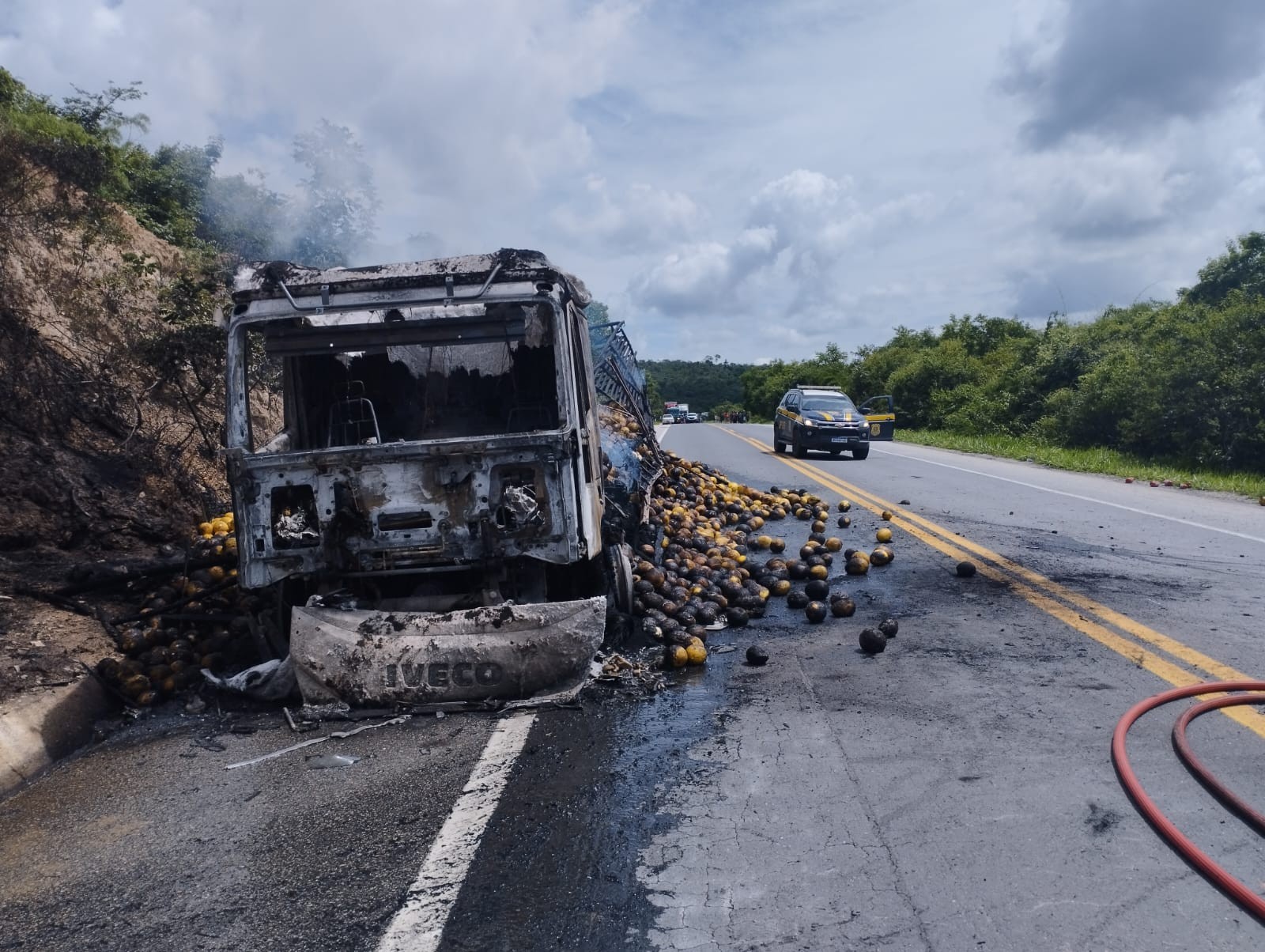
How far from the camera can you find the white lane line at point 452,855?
3.00m

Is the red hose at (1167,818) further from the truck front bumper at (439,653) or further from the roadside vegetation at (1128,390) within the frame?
the roadside vegetation at (1128,390)

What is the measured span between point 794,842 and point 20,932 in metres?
2.61

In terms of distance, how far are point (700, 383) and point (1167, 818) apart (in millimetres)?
160721

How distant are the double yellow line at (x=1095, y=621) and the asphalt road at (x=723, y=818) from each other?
42mm

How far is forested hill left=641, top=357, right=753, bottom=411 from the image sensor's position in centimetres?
15050

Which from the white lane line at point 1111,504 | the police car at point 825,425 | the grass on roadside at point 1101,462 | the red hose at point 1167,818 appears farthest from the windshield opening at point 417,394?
the police car at point 825,425

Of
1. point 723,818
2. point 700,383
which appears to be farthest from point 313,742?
point 700,383

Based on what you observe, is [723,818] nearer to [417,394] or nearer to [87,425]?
[417,394]

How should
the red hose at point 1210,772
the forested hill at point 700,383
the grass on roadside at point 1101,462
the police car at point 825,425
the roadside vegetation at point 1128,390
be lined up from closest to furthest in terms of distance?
the red hose at point 1210,772 < the grass on roadside at point 1101,462 < the roadside vegetation at point 1128,390 < the police car at point 825,425 < the forested hill at point 700,383

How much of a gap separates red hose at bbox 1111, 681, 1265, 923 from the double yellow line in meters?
0.20

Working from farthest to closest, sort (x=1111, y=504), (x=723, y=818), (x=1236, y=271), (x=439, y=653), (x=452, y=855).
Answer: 1. (x=1236, y=271)
2. (x=1111, y=504)
3. (x=439, y=653)
4. (x=723, y=818)
5. (x=452, y=855)

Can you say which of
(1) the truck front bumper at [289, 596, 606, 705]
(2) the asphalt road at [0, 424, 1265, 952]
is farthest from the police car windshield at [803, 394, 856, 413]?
(1) the truck front bumper at [289, 596, 606, 705]

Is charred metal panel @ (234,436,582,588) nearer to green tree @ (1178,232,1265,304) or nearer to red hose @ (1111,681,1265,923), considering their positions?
red hose @ (1111,681,1265,923)

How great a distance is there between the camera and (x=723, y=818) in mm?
3775
